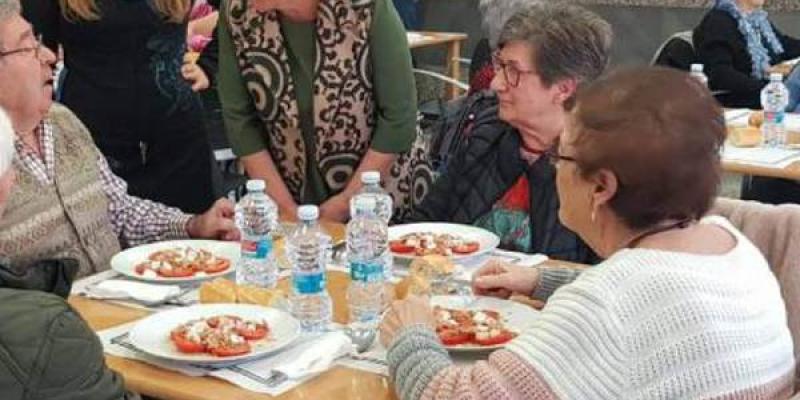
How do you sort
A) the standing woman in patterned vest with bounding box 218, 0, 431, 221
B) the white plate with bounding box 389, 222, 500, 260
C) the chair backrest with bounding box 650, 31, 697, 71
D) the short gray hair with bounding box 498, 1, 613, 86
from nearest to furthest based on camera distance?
the white plate with bounding box 389, 222, 500, 260
the short gray hair with bounding box 498, 1, 613, 86
the standing woman in patterned vest with bounding box 218, 0, 431, 221
the chair backrest with bounding box 650, 31, 697, 71

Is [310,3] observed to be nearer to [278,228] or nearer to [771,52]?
[278,228]

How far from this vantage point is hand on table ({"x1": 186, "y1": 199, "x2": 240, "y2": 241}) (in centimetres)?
282

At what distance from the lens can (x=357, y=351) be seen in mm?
2078

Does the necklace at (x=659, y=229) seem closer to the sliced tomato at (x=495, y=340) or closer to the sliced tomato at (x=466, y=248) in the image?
the sliced tomato at (x=495, y=340)

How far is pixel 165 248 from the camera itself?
2.68 metres

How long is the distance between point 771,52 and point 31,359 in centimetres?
528

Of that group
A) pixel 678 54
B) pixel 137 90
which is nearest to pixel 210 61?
pixel 137 90

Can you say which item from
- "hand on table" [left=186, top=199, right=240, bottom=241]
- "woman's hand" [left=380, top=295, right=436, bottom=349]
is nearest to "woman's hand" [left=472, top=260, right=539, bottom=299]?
"woman's hand" [left=380, top=295, right=436, bottom=349]

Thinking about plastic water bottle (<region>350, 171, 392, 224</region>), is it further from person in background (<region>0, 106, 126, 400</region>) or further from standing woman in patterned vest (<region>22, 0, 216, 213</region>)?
standing woman in patterned vest (<region>22, 0, 216, 213</region>)

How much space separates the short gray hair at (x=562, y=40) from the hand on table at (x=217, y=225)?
2.59 feet

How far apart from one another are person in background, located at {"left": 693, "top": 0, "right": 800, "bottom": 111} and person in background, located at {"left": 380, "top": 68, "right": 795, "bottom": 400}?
419 centimetres

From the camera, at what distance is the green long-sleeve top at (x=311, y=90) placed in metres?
3.13

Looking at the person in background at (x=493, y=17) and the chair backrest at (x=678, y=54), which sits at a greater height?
the person in background at (x=493, y=17)

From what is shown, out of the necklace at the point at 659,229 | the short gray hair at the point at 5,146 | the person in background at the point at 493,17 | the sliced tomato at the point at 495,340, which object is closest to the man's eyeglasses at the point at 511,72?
the person in background at the point at 493,17
